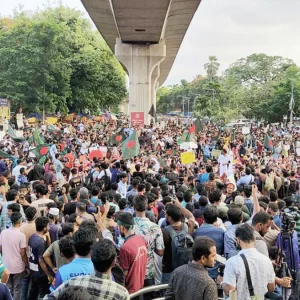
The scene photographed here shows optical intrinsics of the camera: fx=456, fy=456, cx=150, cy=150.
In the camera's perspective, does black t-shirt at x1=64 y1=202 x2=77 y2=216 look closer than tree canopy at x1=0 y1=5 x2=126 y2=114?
Yes

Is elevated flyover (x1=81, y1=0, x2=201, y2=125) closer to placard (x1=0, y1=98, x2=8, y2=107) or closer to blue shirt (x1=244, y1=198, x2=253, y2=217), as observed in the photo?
placard (x1=0, y1=98, x2=8, y2=107)

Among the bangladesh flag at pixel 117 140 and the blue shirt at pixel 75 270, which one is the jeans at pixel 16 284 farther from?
the bangladesh flag at pixel 117 140

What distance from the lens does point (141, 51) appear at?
31.4 meters

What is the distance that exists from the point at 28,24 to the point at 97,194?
34019 mm

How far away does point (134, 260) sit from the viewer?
468 cm

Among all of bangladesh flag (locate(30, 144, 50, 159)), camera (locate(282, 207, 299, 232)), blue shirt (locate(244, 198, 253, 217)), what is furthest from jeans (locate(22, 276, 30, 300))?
bangladesh flag (locate(30, 144, 50, 159))

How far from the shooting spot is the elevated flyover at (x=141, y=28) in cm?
2089

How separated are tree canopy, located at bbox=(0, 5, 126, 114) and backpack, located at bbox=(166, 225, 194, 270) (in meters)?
31.8

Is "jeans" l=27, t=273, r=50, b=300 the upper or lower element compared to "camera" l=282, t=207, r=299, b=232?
lower

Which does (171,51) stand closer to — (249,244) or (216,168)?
(216,168)

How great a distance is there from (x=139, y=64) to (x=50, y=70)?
943cm

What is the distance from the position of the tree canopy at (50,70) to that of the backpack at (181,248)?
1250 inches

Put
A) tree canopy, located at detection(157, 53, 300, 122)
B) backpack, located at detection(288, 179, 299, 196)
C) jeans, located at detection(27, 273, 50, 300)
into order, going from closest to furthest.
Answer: jeans, located at detection(27, 273, 50, 300)
backpack, located at detection(288, 179, 299, 196)
tree canopy, located at detection(157, 53, 300, 122)

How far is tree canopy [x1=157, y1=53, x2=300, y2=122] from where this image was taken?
176 ft
